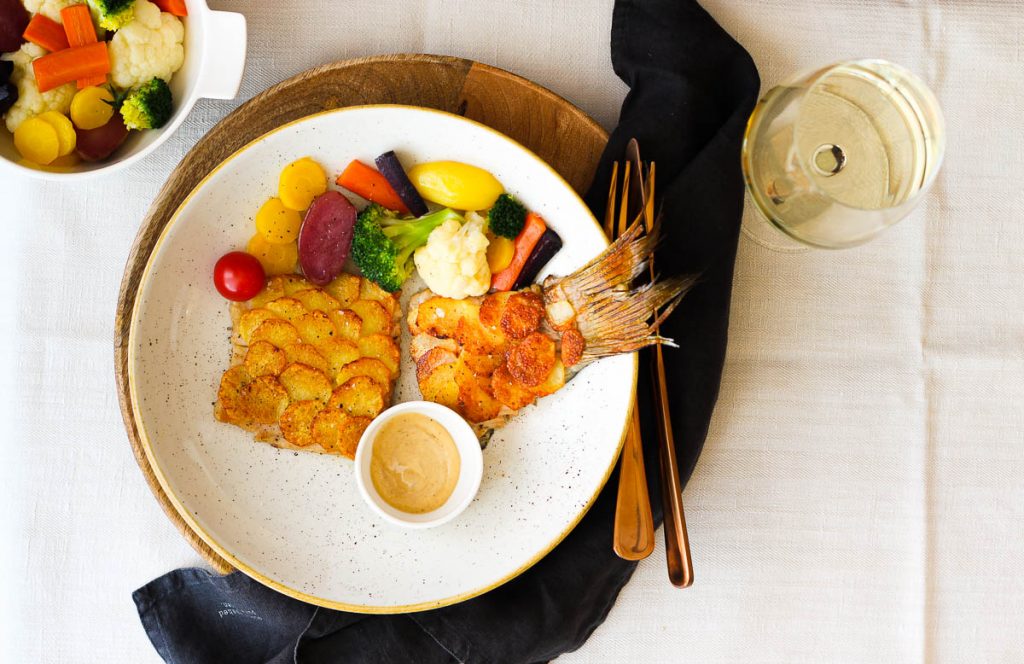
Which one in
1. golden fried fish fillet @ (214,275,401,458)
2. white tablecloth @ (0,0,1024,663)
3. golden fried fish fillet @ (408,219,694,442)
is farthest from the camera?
white tablecloth @ (0,0,1024,663)

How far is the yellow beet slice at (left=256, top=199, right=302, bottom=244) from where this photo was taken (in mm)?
1804

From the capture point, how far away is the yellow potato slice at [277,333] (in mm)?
1812

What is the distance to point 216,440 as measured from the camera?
1839 mm

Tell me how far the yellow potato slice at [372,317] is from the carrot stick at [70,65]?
0.75m

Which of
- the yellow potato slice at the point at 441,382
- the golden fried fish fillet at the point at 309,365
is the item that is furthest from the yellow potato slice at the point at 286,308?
the yellow potato slice at the point at 441,382

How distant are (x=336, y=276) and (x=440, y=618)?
852mm

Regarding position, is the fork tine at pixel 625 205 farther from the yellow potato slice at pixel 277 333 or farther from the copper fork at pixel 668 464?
the yellow potato slice at pixel 277 333

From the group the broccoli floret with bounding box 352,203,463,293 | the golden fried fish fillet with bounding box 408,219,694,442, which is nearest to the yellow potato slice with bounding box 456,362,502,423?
the golden fried fish fillet with bounding box 408,219,694,442

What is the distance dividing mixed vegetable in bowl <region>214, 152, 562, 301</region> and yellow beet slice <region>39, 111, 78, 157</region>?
1.30ft

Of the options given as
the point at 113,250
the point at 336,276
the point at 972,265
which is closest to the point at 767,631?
the point at 972,265

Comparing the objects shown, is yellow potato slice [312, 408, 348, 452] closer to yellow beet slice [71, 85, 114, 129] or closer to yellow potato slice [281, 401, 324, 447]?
yellow potato slice [281, 401, 324, 447]

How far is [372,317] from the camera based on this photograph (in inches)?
73.4

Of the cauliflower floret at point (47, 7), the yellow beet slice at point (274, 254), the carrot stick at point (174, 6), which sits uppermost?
the cauliflower floret at point (47, 7)

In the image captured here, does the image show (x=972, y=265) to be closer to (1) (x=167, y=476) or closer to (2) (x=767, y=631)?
(2) (x=767, y=631)
